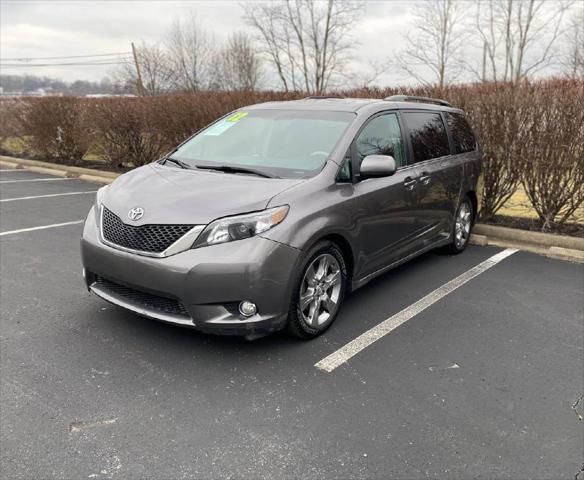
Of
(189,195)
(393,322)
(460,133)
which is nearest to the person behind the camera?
(189,195)

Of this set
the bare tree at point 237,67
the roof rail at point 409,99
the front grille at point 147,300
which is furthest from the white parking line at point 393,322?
the bare tree at point 237,67

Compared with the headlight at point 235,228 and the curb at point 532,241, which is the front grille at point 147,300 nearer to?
the headlight at point 235,228

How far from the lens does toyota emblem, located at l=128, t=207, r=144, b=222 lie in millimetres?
3256

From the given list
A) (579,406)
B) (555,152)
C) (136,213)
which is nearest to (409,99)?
(555,152)

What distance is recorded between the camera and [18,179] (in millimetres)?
11430

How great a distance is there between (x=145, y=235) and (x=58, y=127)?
38.3ft

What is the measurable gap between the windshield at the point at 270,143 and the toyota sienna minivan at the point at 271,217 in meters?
0.01

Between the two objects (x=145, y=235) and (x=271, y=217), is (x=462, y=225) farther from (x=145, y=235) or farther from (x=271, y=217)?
(x=145, y=235)

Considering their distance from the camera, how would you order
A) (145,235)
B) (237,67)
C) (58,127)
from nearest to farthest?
(145,235) < (58,127) < (237,67)

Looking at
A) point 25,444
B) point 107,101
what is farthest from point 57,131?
point 25,444

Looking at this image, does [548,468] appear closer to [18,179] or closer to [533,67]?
[18,179]

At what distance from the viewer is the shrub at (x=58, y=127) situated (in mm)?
12870

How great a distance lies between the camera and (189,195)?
337cm

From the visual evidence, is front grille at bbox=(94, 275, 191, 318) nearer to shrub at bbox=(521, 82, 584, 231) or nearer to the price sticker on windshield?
the price sticker on windshield
